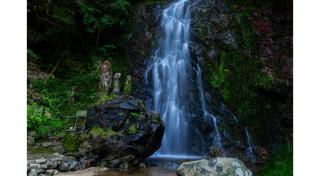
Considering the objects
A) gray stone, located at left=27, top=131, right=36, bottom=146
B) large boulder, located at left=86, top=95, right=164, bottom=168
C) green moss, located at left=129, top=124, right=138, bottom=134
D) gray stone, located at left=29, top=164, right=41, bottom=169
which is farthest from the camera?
gray stone, located at left=27, top=131, right=36, bottom=146

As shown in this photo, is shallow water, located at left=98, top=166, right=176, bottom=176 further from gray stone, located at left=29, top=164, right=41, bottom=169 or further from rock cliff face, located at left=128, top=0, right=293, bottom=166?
rock cliff face, located at left=128, top=0, right=293, bottom=166

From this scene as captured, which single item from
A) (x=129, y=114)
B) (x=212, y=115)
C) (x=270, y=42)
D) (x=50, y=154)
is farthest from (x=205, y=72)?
(x=50, y=154)

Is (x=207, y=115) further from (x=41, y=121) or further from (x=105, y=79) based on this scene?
(x=41, y=121)

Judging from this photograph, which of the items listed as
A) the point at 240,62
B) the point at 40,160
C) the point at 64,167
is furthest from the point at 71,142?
the point at 240,62

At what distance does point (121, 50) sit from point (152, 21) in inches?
71.9

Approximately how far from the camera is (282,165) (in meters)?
6.09

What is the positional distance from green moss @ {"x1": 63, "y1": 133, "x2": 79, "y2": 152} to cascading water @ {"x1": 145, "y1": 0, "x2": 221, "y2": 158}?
267 centimetres

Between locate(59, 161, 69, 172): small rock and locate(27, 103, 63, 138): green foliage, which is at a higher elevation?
locate(27, 103, 63, 138): green foliage

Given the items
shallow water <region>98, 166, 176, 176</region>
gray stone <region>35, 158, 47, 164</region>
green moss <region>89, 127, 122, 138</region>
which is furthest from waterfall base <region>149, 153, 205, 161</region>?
gray stone <region>35, 158, 47, 164</region>

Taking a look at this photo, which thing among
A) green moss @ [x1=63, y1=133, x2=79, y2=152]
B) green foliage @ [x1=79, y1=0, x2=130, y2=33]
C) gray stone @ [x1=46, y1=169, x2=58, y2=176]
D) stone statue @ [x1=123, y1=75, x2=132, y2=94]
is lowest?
gray stone @ [x1=46, y1=169, x2=58, y2=176]

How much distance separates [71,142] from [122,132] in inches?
59.9

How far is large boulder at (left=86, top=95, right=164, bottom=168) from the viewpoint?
8578 mm

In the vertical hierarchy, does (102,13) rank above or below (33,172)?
above

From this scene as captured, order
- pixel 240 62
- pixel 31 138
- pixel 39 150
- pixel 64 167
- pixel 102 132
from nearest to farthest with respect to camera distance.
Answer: pixel 64 167
pixel 102 132
pixel 39 150
pixel 31 138
pixel 240 62
